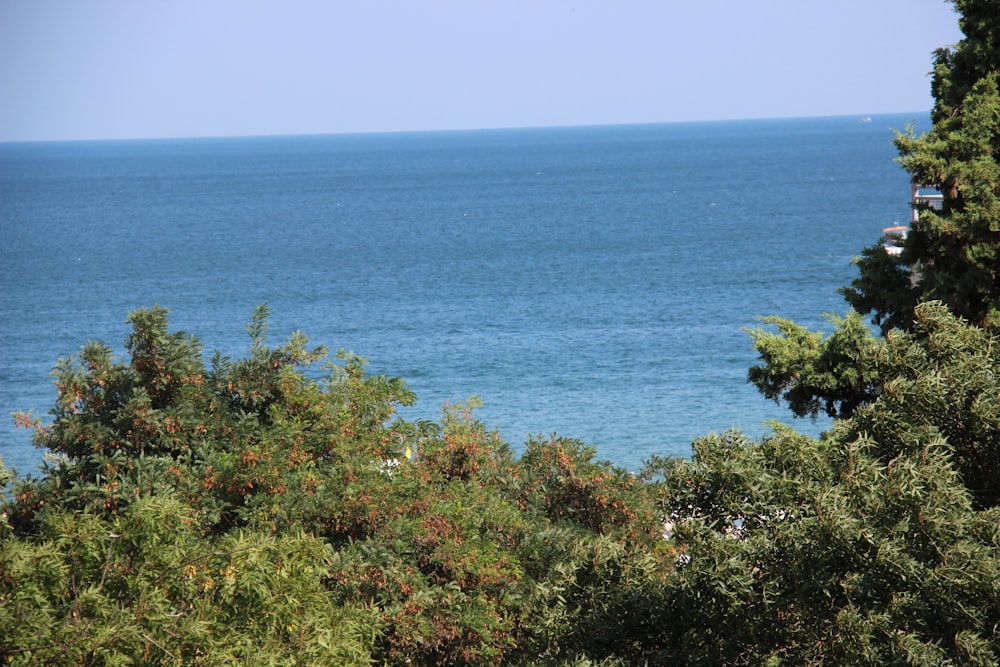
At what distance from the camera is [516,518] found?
12789 millimetres

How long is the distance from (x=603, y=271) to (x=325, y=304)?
68.8ft

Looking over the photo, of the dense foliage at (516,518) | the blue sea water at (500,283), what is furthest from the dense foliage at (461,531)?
the blue sea water at (500,283)

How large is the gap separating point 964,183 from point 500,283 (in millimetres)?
58377

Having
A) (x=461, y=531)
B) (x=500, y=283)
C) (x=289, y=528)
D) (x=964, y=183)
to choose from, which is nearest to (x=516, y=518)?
(x=461, y=531)

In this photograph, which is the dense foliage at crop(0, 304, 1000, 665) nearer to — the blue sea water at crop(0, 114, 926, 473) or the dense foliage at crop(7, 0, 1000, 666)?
the dense foliage at crop(7, 0, 1000, 666)

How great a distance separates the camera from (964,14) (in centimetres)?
1566

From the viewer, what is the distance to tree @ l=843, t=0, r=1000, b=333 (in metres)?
14.8

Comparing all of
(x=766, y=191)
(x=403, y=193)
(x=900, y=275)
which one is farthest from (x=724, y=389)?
(x=403, y=193)

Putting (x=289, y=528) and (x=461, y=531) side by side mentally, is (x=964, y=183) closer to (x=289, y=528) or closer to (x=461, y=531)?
(x=461, y=531)

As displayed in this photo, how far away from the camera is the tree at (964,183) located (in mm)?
14750

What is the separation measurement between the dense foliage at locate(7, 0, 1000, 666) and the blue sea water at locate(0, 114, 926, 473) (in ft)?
73.3

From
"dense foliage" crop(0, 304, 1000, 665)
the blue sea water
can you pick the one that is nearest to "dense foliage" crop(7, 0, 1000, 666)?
"dense foliage" crop(0, 304, 1000, 665)

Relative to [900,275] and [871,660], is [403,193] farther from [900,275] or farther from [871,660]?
[871,660]

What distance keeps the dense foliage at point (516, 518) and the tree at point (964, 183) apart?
0.15ft
